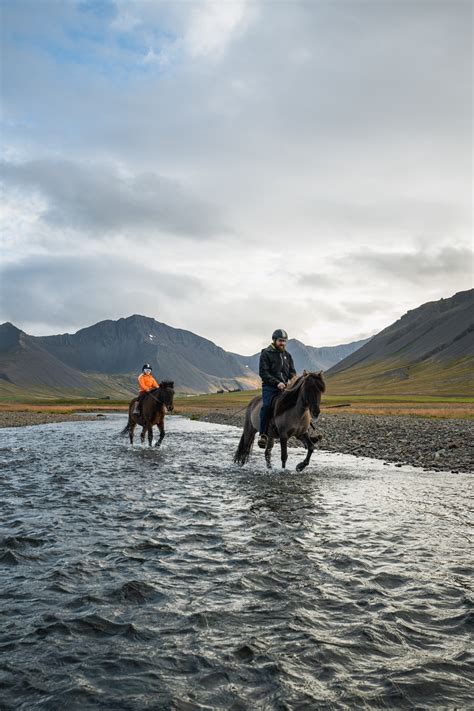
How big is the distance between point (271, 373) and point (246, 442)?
373 cm

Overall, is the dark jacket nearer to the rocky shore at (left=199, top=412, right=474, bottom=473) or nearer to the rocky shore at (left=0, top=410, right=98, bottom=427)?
the rocky shore at (left=199, top=412, right=474, bottom=473)

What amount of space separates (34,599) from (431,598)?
17.3ft

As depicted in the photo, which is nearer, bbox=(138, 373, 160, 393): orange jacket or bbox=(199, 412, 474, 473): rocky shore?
bbox=(199, 412, 474, 473): rocky shore

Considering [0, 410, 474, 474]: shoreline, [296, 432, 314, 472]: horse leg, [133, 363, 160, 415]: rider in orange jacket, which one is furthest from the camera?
[133, 363, 160, 415]: rider in orange jacket

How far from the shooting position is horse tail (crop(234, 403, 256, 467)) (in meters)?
20.1

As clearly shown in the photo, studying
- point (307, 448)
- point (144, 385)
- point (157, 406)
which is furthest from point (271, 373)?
point (144, 385)

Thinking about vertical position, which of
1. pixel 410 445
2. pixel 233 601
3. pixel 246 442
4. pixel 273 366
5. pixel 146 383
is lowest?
pixel 410 445

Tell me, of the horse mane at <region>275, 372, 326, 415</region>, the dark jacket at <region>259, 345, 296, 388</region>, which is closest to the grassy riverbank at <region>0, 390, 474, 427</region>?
the dark jacket at <region>259, 345, 296, 388</region>

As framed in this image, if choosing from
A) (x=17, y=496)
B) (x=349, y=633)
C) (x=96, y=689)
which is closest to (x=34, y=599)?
(x=96, y=689)

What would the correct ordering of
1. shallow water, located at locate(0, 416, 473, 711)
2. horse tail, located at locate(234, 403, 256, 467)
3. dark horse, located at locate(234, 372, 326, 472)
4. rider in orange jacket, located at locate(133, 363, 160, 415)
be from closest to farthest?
shallow water, located at locate(0, 416, 473, 711)
dark horse, located at locate(234, 372, 326, 472)
horse tail, located at locate(234, 403, 256, 467)
rider in orange jacket, located at locate(133, 363, 160, 415)

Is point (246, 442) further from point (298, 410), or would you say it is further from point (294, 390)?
point (294, 390)

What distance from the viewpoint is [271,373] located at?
1822 centimetres

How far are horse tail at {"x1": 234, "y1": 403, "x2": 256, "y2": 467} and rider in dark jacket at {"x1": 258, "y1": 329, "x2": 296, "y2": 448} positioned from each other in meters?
1.63

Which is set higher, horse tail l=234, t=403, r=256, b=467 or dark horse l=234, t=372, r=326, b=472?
dark horse l=234, t=372, r=326, b=472
